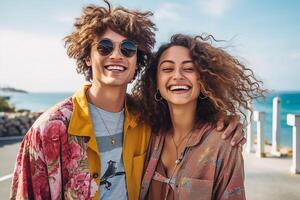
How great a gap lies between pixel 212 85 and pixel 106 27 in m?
1.02

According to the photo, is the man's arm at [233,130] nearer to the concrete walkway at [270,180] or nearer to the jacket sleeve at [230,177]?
the jacket sleeve at [230,177]

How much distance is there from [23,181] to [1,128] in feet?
38.1

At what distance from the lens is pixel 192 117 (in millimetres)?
3186

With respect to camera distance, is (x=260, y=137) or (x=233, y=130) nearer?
(x=233, y=130)

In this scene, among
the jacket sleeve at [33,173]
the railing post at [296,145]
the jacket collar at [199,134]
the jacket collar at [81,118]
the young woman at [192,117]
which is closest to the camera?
the jacket sleeve at [33,173]

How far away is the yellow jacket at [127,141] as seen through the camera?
2.61 metres

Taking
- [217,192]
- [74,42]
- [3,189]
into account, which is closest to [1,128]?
[3,189]

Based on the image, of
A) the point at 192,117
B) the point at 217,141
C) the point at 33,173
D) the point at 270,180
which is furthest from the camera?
the point at 270,180

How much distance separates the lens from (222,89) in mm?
3111

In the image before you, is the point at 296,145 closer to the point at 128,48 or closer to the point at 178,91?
the point at 178,91

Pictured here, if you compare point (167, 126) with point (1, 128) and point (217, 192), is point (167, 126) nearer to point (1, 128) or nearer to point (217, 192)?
point (217, 192)

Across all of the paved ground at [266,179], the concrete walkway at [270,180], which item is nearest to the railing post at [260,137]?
the paved ground at [266,179]

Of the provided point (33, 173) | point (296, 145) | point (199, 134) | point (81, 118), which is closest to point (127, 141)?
point (81, 118)

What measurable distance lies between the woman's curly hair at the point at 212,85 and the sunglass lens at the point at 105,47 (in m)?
0.52
